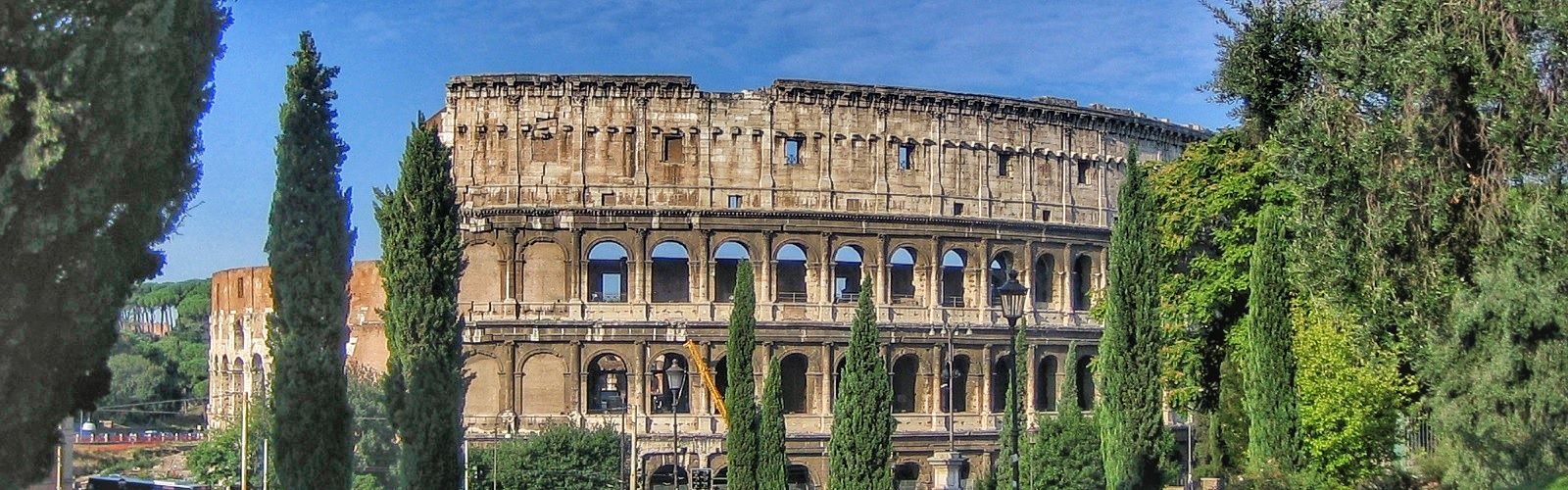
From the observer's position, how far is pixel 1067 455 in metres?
39.5

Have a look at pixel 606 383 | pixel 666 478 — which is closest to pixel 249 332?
pixel 606 383

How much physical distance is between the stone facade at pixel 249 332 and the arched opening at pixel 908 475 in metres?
13.3

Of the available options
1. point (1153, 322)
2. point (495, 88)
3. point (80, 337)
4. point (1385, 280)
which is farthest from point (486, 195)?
point (80, 337)

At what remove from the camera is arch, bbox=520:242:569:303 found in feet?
137

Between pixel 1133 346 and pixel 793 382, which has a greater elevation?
pixel 1133 346

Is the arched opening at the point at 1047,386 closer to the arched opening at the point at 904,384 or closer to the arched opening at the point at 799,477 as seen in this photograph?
the arched opening at the point at 904,384

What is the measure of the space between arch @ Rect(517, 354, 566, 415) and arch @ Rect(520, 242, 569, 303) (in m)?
1.43

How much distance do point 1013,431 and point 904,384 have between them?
23.5m

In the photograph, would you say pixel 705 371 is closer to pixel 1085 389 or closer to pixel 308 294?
pixel 1085 389

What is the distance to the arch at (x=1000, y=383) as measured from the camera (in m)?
44.9

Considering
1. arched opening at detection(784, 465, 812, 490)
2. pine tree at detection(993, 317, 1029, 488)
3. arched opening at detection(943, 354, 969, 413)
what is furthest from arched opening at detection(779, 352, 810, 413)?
pine tree at detection(993, 317, 1029, 488)

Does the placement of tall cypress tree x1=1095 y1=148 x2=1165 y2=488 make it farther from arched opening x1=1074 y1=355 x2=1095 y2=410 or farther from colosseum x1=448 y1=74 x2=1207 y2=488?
arched opening x1=1074 y1=355 x2=1095 y2=410

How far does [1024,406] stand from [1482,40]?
2879 cm

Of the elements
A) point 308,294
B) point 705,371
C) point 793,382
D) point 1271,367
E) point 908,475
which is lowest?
point 908,475
